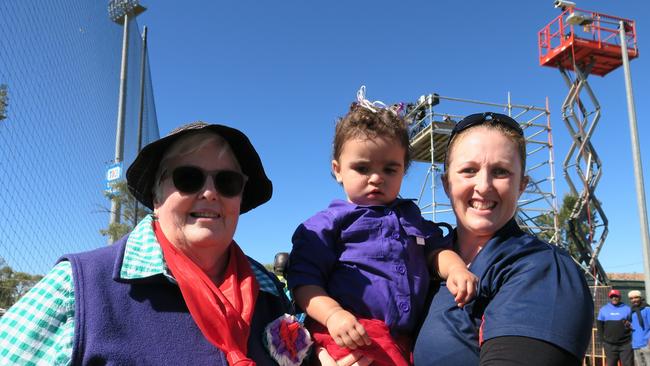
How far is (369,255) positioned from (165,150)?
0.98m

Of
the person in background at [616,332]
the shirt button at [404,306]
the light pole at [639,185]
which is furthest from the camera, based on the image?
the person in background at [616,332]

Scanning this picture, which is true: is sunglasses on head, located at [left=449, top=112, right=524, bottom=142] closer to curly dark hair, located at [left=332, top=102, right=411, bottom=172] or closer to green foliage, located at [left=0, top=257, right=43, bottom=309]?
curly dark hair, located at [left=332, top=102, right=411, bottom=172]

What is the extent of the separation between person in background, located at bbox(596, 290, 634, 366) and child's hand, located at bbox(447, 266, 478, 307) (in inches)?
390

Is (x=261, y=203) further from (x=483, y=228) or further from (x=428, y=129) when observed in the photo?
(x=428, y=129)

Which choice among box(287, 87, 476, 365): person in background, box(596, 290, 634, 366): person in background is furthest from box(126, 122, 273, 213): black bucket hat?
box(596, 290, 634, 366): person in background

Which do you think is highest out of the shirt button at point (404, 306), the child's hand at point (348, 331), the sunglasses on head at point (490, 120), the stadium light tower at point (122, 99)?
the stadium light tower at point (122, 99)

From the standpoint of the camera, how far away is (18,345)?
158 cm

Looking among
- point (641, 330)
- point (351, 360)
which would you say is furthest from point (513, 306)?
point (641, 330)

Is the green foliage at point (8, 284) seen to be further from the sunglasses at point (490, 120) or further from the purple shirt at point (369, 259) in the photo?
the sunglasses at point (490, 120)

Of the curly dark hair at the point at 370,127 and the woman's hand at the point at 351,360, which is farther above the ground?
the curly dark hair at the point at 370,127

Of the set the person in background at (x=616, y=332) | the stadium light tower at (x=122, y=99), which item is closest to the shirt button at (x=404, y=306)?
the stadium light tower at (x=122, y=99)

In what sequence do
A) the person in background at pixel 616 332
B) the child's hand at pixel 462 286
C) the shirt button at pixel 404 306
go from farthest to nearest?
1. the person in background at pixel 616 332
2. the shirt button at pixel 404 306
3. the child's hand at pixel 462 286

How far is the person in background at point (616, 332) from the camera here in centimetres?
992

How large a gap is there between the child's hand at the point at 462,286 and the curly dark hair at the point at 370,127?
32.9 inches
